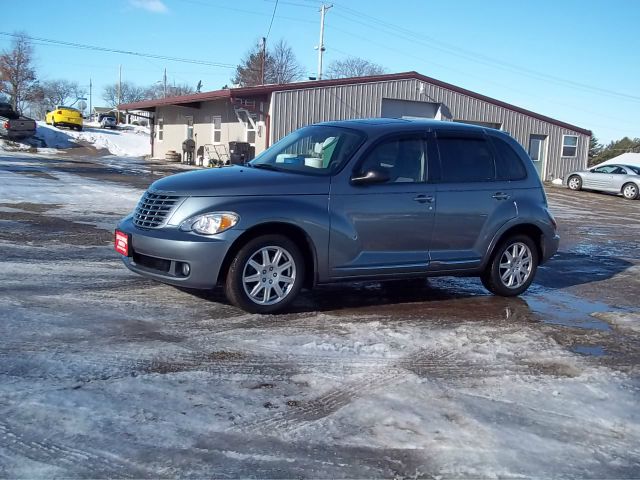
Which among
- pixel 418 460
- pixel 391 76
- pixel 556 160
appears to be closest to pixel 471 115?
pixel 391 76

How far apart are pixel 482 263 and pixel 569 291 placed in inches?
63.4

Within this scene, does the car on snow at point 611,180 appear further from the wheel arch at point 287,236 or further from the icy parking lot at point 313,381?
the wheel arch at point 287,236

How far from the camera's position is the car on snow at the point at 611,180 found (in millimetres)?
27422

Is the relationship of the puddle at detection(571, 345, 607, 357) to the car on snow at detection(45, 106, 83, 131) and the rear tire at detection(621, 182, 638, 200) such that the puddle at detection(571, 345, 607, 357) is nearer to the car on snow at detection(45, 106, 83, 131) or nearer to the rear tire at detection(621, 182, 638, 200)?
the rear tire at detection(621, 182, 638, 200)

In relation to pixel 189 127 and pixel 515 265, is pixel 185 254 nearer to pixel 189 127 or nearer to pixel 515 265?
pixel 515 265

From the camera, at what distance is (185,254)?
531cm

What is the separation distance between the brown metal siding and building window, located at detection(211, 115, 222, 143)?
5.12 metres

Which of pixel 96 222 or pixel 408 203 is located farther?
pixel 96 222

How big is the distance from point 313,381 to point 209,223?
184 cm

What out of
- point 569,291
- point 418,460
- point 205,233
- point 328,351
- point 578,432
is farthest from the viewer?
point 569,291

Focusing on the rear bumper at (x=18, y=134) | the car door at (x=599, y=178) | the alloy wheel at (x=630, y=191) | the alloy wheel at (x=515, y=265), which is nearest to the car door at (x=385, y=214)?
the alloy wheel at (x=515, y=265)

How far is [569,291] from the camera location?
25.2ft

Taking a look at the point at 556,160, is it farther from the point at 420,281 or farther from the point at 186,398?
the point at 186,398

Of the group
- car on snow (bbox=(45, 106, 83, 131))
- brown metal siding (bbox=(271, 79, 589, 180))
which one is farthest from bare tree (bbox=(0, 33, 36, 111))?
brown metal siding (bbox=(271, 79, 589, 180))
